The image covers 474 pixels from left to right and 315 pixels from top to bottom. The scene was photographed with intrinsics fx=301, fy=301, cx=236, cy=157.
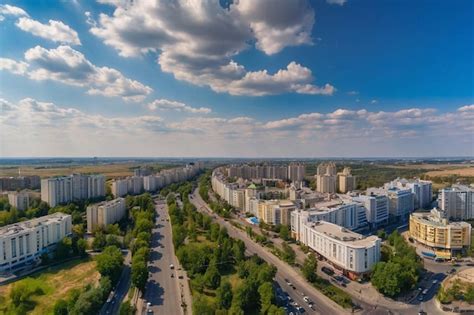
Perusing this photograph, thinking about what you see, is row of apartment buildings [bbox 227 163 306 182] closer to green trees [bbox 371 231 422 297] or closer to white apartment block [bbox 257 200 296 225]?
white apartment block [bbox 257 200 296 225]

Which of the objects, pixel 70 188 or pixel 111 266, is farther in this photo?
pixel 70 188

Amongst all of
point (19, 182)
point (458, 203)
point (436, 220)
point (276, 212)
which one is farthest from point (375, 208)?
point (19, 182)

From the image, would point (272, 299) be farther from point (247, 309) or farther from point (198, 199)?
point (198, 199)

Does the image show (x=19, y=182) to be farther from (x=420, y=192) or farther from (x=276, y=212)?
(x=420, y=192)

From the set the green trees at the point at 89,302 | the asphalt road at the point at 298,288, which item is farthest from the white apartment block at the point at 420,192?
the green trees at the point at 89,302

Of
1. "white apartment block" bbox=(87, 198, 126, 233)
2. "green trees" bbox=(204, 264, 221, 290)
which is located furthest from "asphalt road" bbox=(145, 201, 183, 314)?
"white apartment block" bbox=(87, 198, 126, 233)
